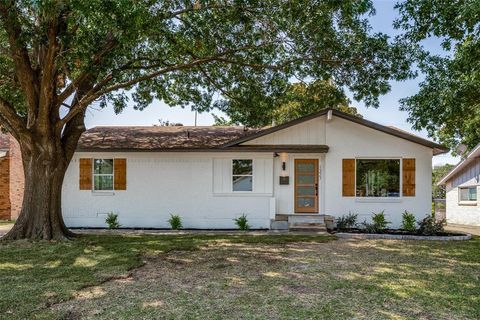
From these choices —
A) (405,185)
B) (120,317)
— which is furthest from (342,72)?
(120,317)

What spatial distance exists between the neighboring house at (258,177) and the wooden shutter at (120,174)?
0.04 meters

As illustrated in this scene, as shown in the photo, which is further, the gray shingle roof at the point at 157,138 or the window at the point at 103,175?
the window at the point at 103,175

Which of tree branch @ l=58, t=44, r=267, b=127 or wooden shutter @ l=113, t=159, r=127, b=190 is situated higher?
tree branch @ l=58, t=44, r=267, b=127

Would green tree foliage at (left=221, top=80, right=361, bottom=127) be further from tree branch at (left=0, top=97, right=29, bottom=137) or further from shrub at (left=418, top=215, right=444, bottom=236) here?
tree branch at (left=0, top=97, right=29, bottom=137)

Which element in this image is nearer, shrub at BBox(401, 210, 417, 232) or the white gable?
shrub at BBox(401, 210, 417, 232)

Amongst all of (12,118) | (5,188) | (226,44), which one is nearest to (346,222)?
(226,44)

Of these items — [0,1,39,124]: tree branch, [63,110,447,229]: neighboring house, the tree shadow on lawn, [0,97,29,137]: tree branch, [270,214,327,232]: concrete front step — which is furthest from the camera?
[63,110,447,229]: neighboring house

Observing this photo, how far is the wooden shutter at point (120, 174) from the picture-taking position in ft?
43.5

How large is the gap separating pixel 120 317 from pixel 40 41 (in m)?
6.78

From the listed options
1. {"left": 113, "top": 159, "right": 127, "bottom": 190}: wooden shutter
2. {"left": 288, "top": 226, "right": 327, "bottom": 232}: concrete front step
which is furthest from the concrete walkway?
{"left": 113, "top": 159, "right": 127, "bottom": 190}: wooden shutter

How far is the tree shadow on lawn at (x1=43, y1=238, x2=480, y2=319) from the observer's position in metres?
4.87

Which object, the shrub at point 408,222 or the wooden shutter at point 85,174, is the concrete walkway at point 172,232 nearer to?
the wooden shutter at point 85,174

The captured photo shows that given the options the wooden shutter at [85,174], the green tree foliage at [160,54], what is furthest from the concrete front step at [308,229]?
the wooden shutter at [85,174]

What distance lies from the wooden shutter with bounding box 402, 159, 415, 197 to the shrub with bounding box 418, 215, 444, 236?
1.00 metres
